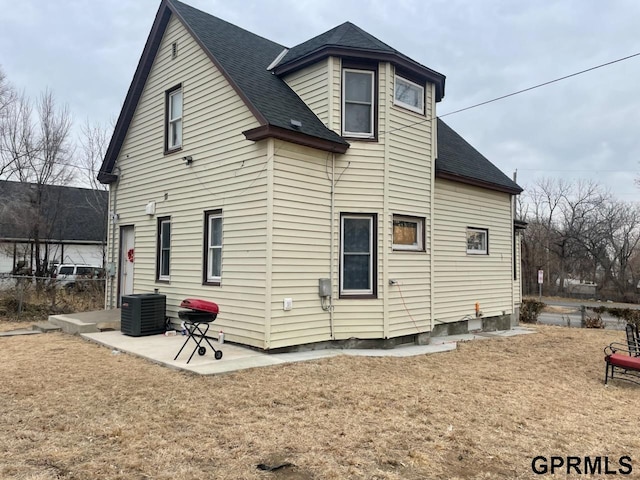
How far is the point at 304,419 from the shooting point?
186 inches

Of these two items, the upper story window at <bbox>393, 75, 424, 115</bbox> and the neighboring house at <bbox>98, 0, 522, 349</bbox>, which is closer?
the neighboring house at <bbox>98, 0, 522, 349</bbox>

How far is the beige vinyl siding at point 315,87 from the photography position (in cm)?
891

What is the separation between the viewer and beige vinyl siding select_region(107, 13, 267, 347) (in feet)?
26.6

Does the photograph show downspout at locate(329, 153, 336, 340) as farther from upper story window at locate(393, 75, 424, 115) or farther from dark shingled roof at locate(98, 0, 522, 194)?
upper story window at locate(393, 75, 424, 115)

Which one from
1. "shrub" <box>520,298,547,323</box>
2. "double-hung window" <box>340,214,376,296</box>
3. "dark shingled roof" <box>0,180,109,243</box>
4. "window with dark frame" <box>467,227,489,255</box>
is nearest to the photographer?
"double-hung window" <box>340,214,376,296</box>

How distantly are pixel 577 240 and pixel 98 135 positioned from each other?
130 feet

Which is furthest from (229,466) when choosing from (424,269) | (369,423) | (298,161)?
(424,269)

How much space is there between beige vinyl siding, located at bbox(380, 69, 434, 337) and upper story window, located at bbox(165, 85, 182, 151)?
15.4 ft

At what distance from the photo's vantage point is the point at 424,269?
9719 mm

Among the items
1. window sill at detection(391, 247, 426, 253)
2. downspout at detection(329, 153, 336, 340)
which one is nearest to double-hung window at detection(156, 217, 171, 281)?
downspout at detection(329, 153, 336, 340)

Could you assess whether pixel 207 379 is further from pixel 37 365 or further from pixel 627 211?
pixel 627 211

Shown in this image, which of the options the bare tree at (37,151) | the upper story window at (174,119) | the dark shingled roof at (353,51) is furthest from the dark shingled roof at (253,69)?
the bare tree at (37,151)

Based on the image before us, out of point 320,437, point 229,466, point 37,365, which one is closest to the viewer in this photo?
point 229,466

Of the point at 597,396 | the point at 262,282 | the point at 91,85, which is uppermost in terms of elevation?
the point at 91,85
